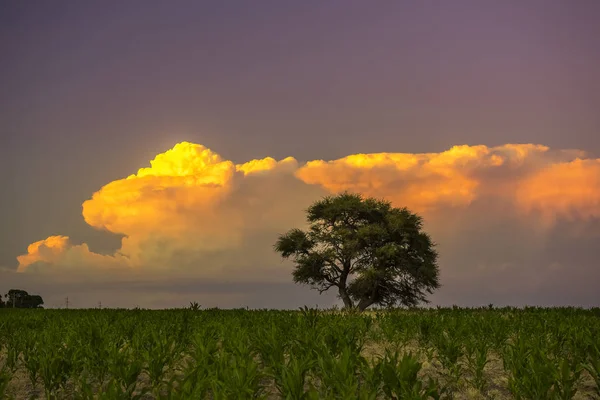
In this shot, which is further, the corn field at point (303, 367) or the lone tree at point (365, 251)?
the lone tree at point (365, 251)

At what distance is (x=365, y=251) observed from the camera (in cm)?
4391

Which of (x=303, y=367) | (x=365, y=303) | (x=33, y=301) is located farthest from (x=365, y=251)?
(x=33, y=301)

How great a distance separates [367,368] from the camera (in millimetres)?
9023

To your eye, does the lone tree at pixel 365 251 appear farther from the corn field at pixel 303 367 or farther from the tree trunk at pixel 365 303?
the corn field at pixel 303 367

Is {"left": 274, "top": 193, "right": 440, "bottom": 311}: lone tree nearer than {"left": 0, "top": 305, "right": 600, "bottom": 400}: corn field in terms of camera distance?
No

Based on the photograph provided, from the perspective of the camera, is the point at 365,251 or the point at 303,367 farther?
the point at 365,251

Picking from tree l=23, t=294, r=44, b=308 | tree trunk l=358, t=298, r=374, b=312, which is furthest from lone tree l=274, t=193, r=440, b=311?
tree l=23, t=294, r=44, b=308

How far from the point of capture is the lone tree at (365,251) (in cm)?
4322

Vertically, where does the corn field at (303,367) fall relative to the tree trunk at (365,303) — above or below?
below

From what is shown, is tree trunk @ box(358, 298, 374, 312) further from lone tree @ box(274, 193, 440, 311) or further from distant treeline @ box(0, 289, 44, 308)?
distant treeline @ box(0, 289, 44, 308)

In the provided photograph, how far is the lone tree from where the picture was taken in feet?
142

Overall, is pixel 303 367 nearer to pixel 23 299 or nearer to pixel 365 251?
pixel 365 251

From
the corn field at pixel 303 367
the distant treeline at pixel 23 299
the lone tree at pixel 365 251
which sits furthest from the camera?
the distant treeline at pixel 23 299

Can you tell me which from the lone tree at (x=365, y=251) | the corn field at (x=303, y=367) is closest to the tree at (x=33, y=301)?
the lone tree at (x=365, y=251)
